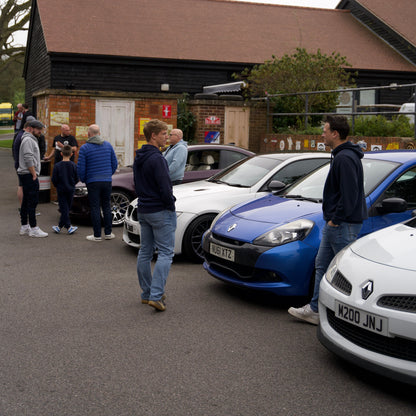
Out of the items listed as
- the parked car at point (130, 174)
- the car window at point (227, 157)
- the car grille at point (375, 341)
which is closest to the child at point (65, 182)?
the parked car at point (130, 174)

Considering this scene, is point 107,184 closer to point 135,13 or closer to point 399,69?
point 135,13

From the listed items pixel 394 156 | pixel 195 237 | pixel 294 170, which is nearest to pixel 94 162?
pixel 195 237

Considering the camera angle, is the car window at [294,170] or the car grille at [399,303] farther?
the car window at [294,170]

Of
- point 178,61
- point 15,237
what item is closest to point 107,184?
point 15,237

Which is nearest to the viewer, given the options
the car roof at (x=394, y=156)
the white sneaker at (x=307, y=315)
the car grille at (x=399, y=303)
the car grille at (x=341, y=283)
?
the car grille at (x=399, y=303)

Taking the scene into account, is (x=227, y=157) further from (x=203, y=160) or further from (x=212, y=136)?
(x=212, y=136)

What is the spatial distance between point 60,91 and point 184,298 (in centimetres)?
968

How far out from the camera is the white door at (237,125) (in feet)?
56.2

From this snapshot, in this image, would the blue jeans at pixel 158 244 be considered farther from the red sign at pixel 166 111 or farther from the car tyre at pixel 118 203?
the red sign at pixel 166 111

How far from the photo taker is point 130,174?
11.3 m

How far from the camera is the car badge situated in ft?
13.3

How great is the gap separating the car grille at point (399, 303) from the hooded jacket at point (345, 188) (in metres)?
1.26

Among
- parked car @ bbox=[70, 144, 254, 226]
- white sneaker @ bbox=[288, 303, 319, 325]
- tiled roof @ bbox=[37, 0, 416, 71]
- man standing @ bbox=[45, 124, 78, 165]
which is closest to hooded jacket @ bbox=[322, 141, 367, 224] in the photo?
white sneaker @ bbox=[288, 303, 319, 325]

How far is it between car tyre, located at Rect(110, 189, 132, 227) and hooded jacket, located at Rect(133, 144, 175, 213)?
5.27 metres
